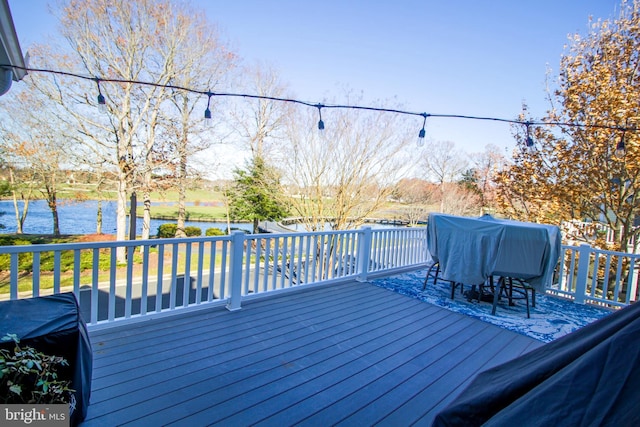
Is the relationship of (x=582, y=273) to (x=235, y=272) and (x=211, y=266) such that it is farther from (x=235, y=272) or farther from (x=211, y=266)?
(x=211, y=266)

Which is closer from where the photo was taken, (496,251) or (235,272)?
(235,272)

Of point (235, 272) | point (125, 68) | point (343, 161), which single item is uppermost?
point (125, 68)

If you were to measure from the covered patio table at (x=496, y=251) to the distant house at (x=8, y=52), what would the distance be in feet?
14.8

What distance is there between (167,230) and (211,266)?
10887 mm

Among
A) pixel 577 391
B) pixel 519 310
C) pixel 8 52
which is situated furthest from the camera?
pixel 519 310

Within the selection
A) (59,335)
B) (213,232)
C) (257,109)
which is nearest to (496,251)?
(59,335)

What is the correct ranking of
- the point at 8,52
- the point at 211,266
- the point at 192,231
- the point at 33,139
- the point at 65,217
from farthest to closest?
the point at 192,231 < the point at 65,217 < the point at 33,139 < the point at 211,266 < the point at 8,52

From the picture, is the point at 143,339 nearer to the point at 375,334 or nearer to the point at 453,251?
the point at 375,334

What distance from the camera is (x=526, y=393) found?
1.01 metres

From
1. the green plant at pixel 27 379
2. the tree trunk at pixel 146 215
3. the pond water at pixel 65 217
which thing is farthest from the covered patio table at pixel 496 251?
the pond water at pixel 65 217

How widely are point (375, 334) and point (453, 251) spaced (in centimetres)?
162

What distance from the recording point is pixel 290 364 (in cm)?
246

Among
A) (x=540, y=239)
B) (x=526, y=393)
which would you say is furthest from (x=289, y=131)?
(x=526, y=393)

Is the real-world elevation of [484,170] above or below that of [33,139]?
above
